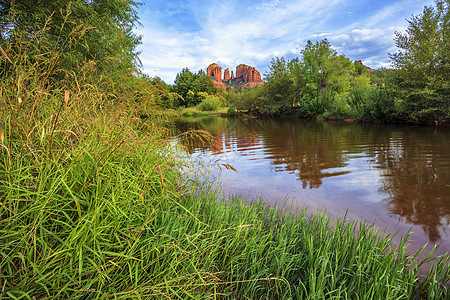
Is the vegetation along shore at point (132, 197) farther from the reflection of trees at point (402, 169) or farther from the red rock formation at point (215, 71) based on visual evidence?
the red rock formation at point (215, 71)

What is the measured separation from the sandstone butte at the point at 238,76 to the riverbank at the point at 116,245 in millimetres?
179361

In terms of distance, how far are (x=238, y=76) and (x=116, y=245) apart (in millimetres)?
200581

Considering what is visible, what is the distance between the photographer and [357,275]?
71.3 inches

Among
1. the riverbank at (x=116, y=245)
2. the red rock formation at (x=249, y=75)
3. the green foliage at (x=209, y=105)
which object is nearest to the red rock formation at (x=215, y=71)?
the red rock formation at (x=249, y=75)

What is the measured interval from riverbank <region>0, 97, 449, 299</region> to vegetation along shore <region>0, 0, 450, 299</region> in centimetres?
2

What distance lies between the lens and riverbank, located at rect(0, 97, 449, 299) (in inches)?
51.7

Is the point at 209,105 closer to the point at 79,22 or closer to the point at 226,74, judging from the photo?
the point at 79,22

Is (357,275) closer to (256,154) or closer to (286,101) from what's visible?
(256,154)

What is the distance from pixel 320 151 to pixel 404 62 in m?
13.1

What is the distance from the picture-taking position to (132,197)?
1662mm

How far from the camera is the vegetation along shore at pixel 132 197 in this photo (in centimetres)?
137

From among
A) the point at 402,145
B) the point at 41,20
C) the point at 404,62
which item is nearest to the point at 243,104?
the point at 404,62

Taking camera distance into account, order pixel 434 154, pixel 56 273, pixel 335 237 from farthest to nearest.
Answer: pixel 434 154
pixel 335 237
pixel 56 273

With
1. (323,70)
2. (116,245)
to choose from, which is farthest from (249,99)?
(116,245)
